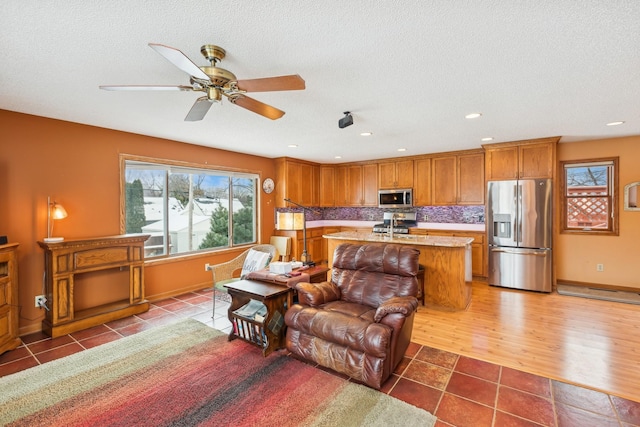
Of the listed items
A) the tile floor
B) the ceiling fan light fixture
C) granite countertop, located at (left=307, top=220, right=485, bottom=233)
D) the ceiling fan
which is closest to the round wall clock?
granite countertop, located at (left=307, top=220, right=485, bottom=233)

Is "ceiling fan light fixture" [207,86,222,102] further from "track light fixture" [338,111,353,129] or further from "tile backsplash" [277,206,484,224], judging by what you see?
"tile backsplash" [277,206,484,224]

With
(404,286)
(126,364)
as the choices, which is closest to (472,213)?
(404,286)

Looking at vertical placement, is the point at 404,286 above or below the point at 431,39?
below

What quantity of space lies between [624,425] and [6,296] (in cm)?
512

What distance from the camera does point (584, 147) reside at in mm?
4820

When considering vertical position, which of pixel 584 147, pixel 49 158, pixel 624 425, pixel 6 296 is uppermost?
pixel 584 147

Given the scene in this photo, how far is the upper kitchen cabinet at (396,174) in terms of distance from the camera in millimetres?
6371

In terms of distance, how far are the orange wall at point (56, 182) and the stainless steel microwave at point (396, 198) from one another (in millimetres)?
4357

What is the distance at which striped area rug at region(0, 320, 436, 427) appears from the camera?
6.51ft

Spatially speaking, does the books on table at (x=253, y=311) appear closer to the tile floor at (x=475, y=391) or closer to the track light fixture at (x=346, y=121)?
the tile floor at (x=475, y=391)

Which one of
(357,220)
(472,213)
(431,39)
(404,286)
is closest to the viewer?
(431,39)

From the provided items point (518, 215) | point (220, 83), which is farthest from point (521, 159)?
point (220, 83)

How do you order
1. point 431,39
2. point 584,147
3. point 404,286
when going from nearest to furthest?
point 431,39
point 404,286
point 584,147

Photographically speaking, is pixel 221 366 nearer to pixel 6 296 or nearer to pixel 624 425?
pixel 6 296
